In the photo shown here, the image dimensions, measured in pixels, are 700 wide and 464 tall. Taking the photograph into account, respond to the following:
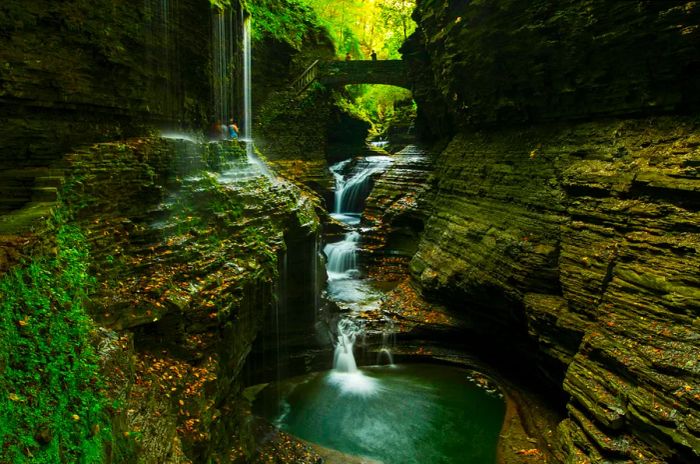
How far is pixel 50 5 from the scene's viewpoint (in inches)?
297

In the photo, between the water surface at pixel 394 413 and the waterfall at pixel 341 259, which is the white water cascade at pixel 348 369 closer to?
the water surface at pixel 394 413

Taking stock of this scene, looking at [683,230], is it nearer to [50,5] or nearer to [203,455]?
[203,455]

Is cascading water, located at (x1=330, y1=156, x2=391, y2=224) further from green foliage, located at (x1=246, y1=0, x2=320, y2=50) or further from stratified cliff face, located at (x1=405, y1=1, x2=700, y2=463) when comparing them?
green foliage, located at (x1=246, y1=0, x2=320, y2=50)

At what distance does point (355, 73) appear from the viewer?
85.3 ft

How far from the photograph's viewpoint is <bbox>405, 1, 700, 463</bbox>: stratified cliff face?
6859 millimetres

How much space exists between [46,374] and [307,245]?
8.60 metres

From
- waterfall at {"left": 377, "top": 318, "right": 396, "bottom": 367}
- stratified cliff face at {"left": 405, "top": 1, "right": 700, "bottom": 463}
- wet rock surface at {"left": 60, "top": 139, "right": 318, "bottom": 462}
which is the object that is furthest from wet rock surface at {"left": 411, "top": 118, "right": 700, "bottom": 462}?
wet rock surface at {"left": 60, "top": 139, "right": 318, "bottom": 462}

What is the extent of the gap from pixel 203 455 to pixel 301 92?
2400cm

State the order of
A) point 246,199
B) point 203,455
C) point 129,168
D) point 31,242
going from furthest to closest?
point 246,199 → point 129,168 → point 203,455 → point 31,242

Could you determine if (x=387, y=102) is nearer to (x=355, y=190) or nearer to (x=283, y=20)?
(x=283, y=20)

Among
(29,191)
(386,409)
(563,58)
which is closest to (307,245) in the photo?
(386,409)

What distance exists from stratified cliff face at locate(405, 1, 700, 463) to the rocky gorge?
1.9 inches

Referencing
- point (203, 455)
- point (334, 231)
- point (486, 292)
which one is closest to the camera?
point (203, 455)

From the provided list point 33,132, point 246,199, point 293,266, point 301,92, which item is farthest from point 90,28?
point 301,92
